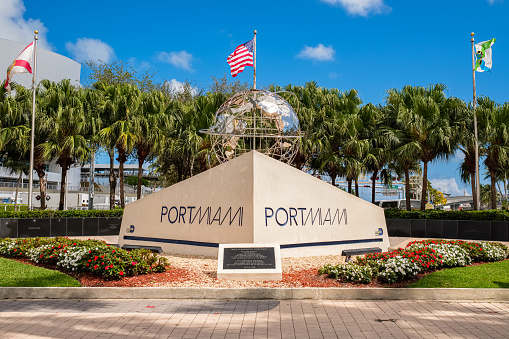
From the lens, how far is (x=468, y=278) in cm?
991

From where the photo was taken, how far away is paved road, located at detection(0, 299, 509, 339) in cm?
671

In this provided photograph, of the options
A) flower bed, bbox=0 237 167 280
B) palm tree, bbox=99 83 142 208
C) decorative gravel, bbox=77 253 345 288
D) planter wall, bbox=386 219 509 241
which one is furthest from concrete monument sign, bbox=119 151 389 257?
palm tree, bbox=99 83 142 208

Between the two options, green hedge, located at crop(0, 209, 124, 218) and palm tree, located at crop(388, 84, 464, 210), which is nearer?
green hedge, located at crop(0, 209, 124, 218)

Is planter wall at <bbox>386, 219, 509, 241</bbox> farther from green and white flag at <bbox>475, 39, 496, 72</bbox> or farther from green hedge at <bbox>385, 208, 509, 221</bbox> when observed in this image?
green and white flag at <bbox>475, 39, 496, 72</bbox>

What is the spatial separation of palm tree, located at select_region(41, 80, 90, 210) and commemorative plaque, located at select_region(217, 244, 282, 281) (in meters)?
16.4

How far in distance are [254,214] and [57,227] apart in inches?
561

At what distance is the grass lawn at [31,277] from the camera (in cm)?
960

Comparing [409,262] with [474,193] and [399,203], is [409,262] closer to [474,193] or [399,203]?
[474,193]

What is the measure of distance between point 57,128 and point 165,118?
5922 mm

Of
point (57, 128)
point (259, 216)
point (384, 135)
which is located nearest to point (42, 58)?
point (57, 128)

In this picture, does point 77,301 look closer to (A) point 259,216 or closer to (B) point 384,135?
(A) point 259,216

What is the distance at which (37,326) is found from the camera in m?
7.04

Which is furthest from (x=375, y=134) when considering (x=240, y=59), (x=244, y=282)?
(x=244, y=282)

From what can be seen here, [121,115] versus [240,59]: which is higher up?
[240,59]
